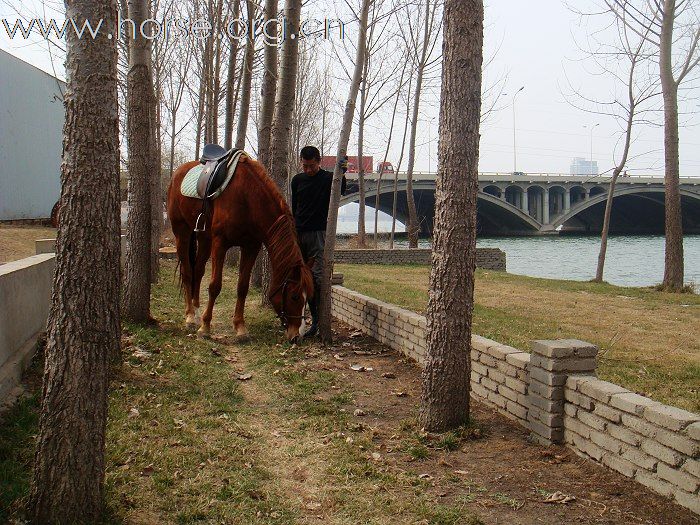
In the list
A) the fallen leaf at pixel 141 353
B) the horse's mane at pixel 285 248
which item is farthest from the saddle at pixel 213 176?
the fallen leaf at pixel 141 353

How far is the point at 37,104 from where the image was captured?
2355 cm

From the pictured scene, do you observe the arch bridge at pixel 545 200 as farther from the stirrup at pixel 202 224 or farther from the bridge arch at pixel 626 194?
the stirrup at pixel 202 224

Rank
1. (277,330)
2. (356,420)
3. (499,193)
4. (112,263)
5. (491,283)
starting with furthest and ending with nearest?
(499,193), (491,283), (277,330), (356,420), (112,263)

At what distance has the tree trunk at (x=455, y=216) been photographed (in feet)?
17.1

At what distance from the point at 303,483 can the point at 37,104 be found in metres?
22.9

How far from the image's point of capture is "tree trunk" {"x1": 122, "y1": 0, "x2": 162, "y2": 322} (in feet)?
29.0

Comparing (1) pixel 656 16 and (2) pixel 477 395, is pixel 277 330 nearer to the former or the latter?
(2) pixel 477 395

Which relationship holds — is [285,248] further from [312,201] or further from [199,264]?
[199,264]

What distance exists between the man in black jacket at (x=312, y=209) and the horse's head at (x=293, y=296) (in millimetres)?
569

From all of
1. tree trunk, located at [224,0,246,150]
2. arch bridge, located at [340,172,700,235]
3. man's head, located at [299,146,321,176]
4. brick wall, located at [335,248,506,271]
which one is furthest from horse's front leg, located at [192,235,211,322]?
arch bridge, located at [340,172,700,235]

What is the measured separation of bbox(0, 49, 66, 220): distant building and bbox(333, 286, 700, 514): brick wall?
60.4 feet

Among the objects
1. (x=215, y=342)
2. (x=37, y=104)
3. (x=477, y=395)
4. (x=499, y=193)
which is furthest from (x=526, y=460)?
(x=499, y=193)

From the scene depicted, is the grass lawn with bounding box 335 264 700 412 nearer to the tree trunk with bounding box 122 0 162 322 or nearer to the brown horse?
the brown horse

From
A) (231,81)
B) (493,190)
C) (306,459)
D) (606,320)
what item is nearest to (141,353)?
(306,459)
